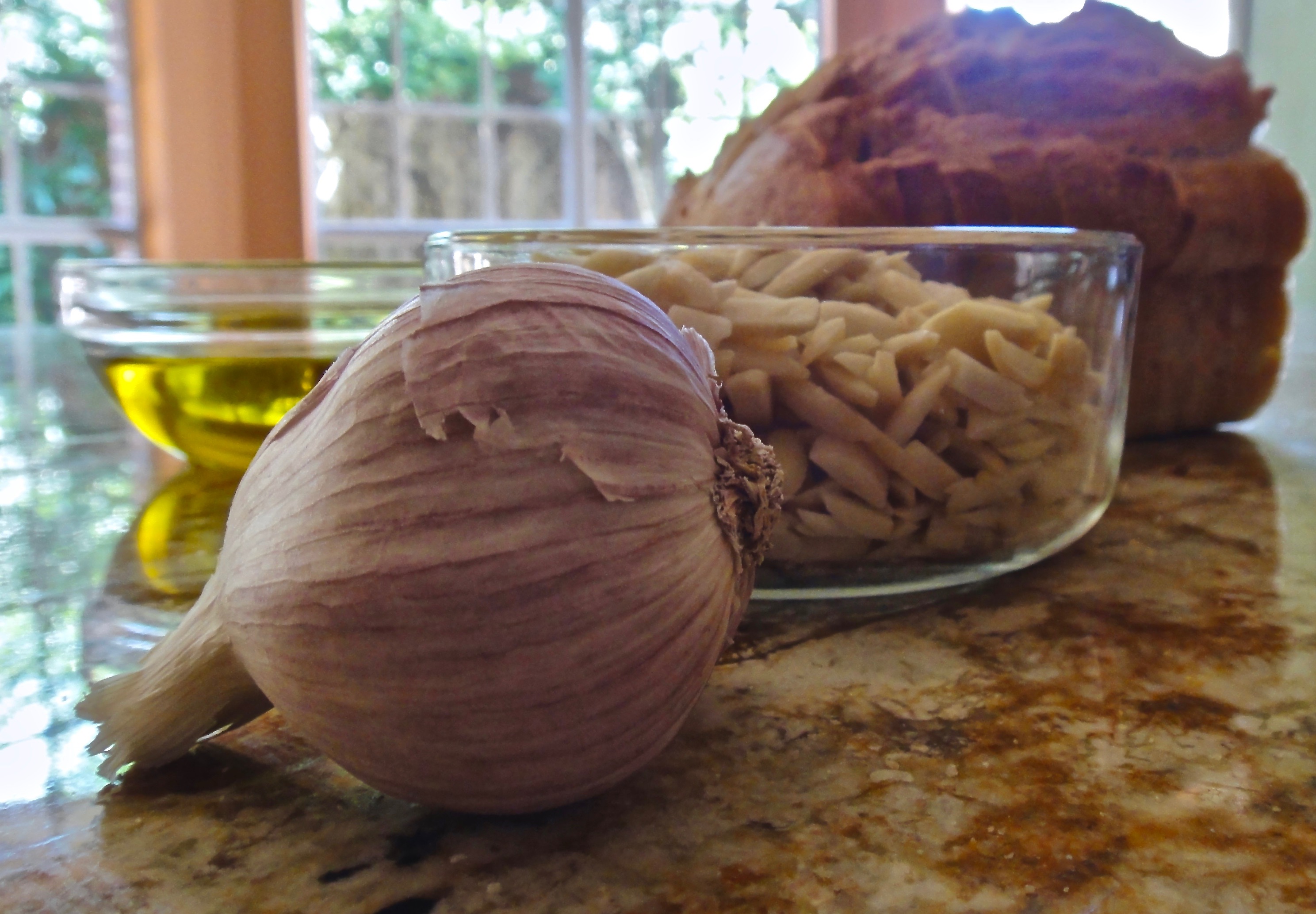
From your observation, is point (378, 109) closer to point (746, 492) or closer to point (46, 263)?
point (46, 263)

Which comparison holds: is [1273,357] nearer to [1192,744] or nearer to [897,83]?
[897,83]

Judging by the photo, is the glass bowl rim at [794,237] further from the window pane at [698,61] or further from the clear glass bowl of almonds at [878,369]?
the window pane at [698,61]

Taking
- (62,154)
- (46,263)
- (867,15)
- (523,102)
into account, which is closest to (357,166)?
(523,102)

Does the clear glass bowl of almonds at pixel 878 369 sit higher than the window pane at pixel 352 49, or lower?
lower

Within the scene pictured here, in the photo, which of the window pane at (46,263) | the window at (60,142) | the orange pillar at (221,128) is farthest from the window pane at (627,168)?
the window pane at (46,263)

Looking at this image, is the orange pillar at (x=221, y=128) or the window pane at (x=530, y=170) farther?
the window pane at (x=530, y=170)

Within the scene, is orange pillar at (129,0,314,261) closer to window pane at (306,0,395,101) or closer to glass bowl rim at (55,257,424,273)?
window pane at (306,0,395,101)

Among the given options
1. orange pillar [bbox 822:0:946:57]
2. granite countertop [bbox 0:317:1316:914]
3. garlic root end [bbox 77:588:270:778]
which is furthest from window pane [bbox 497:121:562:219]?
garlic root end [bbox 77:588:270:778]

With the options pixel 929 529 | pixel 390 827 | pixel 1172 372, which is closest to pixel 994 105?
pixel 1172 372
